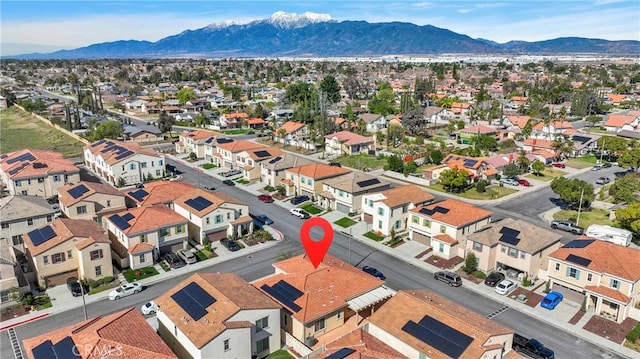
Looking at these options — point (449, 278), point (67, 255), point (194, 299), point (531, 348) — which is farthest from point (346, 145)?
point (194, 299)

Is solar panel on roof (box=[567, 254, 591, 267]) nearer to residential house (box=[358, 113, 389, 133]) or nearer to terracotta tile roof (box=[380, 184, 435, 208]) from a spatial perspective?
terracotta tile roof (box=[380, 184, 435, 208])

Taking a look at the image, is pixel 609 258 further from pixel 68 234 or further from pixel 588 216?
pixel 68 234

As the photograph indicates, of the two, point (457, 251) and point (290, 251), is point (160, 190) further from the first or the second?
point (457, 251)

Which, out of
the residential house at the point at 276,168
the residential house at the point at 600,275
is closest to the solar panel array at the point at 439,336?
the residential house at the point at 600,275

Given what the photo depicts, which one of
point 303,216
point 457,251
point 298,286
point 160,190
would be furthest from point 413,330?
point 160,190

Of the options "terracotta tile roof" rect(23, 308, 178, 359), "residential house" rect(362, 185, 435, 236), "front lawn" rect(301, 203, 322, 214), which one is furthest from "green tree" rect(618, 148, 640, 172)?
"terracotta tile roof" rect(23, 308, 178, 359)
